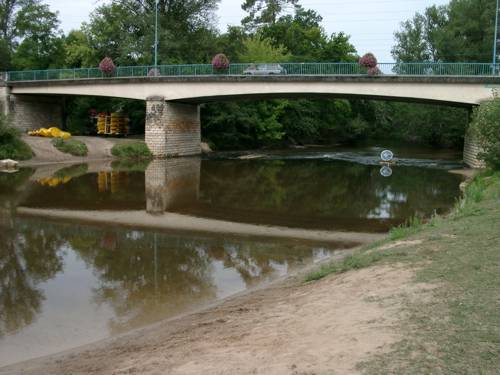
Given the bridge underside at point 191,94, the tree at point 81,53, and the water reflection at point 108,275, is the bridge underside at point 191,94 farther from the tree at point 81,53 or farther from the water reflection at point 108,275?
the water reflection at point 108,275

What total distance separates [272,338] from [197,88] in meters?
31.3

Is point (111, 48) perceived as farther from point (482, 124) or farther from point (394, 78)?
point (482, 124)

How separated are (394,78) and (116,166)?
1748 cm

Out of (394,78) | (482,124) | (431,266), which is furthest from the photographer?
(394,78)

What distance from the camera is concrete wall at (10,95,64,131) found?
41.5 m

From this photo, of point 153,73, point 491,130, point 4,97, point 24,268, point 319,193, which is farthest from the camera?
point 4,97

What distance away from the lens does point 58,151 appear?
1329 inches

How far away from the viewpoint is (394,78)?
Answer: 1209 inches

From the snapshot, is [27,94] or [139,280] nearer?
[139,280]

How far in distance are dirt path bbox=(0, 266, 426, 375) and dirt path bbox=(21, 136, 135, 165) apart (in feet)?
88.7

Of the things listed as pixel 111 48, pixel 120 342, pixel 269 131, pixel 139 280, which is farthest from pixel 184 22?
pixel 120 342

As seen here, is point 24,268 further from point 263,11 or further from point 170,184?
point 263,11

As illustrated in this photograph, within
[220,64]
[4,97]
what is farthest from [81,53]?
[220,64]

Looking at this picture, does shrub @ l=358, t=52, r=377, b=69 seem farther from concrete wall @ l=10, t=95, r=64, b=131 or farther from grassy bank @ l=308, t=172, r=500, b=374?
concrete wall @ l=10, t=95, r=64, b=131
